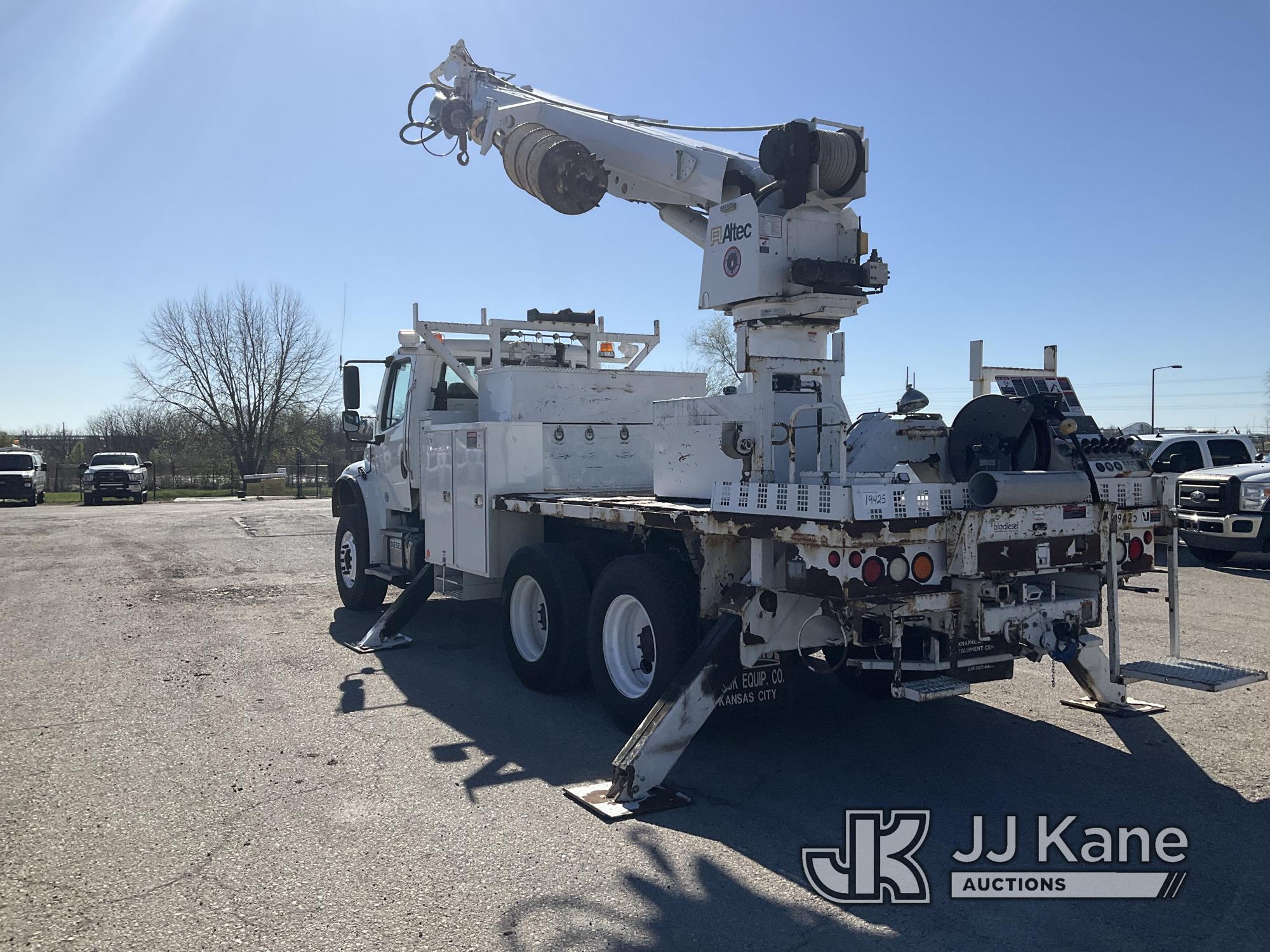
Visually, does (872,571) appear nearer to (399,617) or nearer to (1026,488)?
(1026,488)

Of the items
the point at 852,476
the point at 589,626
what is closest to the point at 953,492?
the point at 852,476

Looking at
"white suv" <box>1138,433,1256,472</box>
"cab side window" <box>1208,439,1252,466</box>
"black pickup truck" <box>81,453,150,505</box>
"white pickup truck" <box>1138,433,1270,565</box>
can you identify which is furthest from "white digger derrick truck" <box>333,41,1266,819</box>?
"black pickup truck" <box>81,453,150,505</box>

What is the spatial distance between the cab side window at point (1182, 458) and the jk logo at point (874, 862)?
14.2 m

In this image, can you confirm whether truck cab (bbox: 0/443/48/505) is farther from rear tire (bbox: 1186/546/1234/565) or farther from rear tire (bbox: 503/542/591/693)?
rear tire (bbox: 1186/546/1234/565)

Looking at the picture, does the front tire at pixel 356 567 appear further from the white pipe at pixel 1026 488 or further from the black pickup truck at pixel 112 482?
the black pickup truck at pixel 112 482

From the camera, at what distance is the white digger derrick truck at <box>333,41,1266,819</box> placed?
16.5ft

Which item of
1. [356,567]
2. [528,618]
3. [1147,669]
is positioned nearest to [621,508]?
[528,618]

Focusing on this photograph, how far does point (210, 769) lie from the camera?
558 centimetres

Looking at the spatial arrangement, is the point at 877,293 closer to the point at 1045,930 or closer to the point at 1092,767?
the point at 1092,767

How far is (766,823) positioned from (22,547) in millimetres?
17624

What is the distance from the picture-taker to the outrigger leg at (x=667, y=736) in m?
5.04

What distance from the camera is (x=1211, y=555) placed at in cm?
1516

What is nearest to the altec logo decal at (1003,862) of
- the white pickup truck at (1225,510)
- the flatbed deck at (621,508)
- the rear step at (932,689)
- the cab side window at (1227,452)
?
the rear step at (932,689)

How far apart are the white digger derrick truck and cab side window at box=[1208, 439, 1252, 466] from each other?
11989 millimetres
